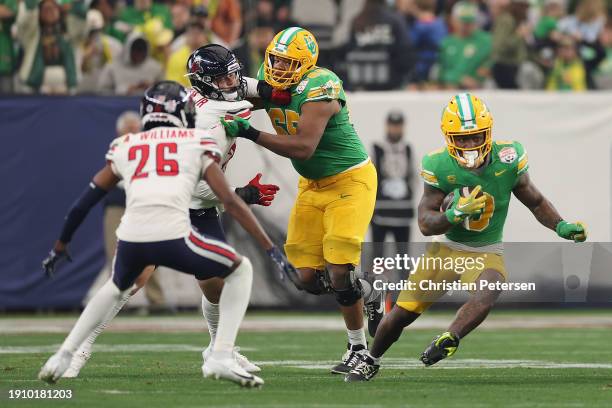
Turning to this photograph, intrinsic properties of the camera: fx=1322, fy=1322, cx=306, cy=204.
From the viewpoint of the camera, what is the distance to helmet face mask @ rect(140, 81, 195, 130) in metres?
6.74

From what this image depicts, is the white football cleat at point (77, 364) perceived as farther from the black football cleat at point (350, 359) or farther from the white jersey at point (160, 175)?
the black football cleat at point (350, 359)

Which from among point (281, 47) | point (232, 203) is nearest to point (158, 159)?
point (232, 203)

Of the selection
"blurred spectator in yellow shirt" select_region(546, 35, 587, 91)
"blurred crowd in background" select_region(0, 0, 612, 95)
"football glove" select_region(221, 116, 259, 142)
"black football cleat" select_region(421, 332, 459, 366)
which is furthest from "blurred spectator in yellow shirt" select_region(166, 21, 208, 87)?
"black football cleat" select_region(421, 332, 459, 366)

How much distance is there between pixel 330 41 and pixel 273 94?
6.90 m

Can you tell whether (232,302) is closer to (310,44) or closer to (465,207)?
(465,207)

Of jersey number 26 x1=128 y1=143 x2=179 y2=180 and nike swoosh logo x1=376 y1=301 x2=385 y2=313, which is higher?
jersey number 26 x1=128 y1=143 x2=179 y2=180

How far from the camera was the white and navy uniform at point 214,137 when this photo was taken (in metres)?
7.71

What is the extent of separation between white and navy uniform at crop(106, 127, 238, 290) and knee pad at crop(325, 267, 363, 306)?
1.56 meters

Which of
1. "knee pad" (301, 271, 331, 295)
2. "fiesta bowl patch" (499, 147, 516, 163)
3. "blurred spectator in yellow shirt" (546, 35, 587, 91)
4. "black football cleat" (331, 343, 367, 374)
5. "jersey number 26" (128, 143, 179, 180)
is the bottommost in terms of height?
"blurred spectator in yellow shirt" (546, 35, 587, 91)

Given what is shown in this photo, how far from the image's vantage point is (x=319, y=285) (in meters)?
8.27

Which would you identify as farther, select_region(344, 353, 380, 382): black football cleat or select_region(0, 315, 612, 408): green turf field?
select_region(344, 353, 380, 382): black football cleat

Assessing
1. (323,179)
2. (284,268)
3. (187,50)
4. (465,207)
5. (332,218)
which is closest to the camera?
(284,268)

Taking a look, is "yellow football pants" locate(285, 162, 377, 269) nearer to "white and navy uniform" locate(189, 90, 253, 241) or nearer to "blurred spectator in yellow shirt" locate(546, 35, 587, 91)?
"white and navy uniform" locate(189, 90, 253, 241)

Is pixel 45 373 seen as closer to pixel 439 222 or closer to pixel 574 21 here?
pixel 439 222
